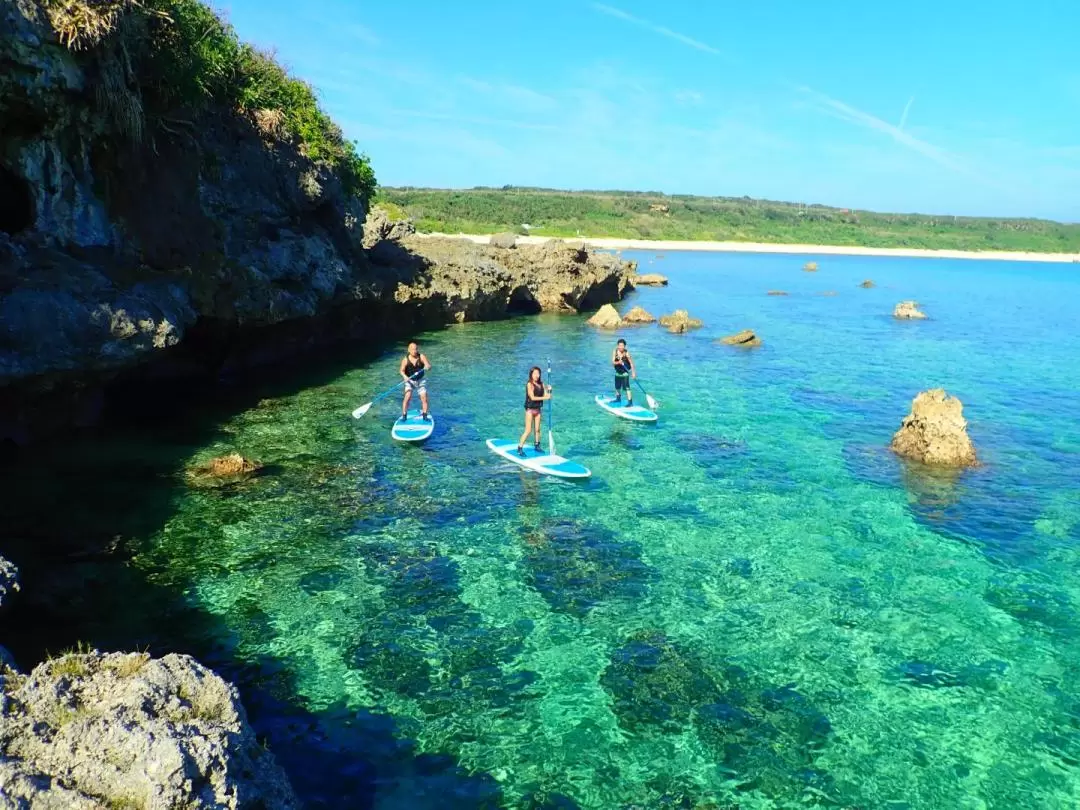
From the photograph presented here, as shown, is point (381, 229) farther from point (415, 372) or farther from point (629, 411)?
point (629, 411)

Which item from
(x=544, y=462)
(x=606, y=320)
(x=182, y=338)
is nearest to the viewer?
(x=544, y=462)

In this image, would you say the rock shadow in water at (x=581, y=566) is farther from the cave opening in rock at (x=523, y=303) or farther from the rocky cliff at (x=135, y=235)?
the cave opening in rock at (x=523, y=303)

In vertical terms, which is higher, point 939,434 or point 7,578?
point 7,578

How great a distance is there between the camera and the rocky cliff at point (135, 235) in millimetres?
14398

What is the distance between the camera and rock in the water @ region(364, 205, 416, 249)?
38353 mm

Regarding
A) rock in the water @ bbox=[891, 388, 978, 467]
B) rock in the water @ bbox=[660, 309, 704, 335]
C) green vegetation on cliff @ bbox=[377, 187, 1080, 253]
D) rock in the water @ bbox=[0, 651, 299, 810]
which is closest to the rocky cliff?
rock in the water @ bbox=[0, 651, 299, 810]

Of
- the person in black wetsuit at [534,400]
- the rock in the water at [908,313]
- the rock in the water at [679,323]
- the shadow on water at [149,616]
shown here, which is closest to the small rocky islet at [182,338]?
the shadow on water at [149,616]

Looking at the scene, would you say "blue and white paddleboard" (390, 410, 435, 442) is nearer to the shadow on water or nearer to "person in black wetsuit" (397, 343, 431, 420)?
"person in black wetsuit" (397, 343, 431, 420)

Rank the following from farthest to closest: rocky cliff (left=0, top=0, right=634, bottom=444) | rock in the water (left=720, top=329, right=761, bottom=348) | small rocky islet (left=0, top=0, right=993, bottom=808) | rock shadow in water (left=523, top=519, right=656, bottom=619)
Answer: rock in the water (left=720, top=329, right=761, bottom=348) → rocky cliff (left=0, top=0, right=634, bottom=444) → rock shadow in water (left=523, top=519, right=656, bottom=619) → small rocky islet (left=0, top=0, right=993, bottom=808)

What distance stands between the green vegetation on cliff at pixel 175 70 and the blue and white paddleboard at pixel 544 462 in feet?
36.5

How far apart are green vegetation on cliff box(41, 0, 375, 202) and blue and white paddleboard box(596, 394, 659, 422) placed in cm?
1347

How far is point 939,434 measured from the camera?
18688 mm

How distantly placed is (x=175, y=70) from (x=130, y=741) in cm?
1766

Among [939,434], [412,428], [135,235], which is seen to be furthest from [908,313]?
[135,235]
